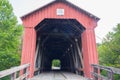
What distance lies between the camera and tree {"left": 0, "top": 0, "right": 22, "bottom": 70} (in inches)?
734

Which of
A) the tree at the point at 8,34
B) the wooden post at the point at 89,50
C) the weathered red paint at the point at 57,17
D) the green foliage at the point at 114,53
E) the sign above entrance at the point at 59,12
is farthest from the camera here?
the green foliage at the point at 114,53

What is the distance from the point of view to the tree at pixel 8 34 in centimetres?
1866

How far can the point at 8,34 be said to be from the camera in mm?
18297

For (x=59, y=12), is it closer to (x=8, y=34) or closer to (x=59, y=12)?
(x=59, y=12)

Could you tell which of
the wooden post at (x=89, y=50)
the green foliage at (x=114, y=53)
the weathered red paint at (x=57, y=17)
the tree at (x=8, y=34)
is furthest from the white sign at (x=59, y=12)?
the green foliage at (x=114, y=53)

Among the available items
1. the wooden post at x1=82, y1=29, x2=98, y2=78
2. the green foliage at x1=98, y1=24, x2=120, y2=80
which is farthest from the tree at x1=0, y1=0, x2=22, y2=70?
the wooden post at x1=82, y1=29, x2=98, y2=78

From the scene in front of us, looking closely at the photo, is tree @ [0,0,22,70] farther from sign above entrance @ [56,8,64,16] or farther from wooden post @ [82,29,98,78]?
wooden post @ [82,29,98,78]

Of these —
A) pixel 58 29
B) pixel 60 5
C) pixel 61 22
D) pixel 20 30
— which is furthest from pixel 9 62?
pixel 60 5

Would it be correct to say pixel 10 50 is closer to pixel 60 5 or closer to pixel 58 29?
pixel 58 29

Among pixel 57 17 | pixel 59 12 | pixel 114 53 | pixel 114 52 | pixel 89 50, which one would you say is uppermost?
pixel 59 12

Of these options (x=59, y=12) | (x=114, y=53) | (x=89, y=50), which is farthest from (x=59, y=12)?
(x=114, y=53)

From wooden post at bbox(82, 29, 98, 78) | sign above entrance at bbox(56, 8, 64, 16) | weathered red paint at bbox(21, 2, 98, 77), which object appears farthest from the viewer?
sign above entrance at bbox(56, 8, 64, 16)

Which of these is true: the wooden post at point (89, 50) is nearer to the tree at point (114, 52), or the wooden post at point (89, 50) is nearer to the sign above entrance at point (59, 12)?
the sign above entrance at point (59, 12)

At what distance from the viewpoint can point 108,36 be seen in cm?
2483
